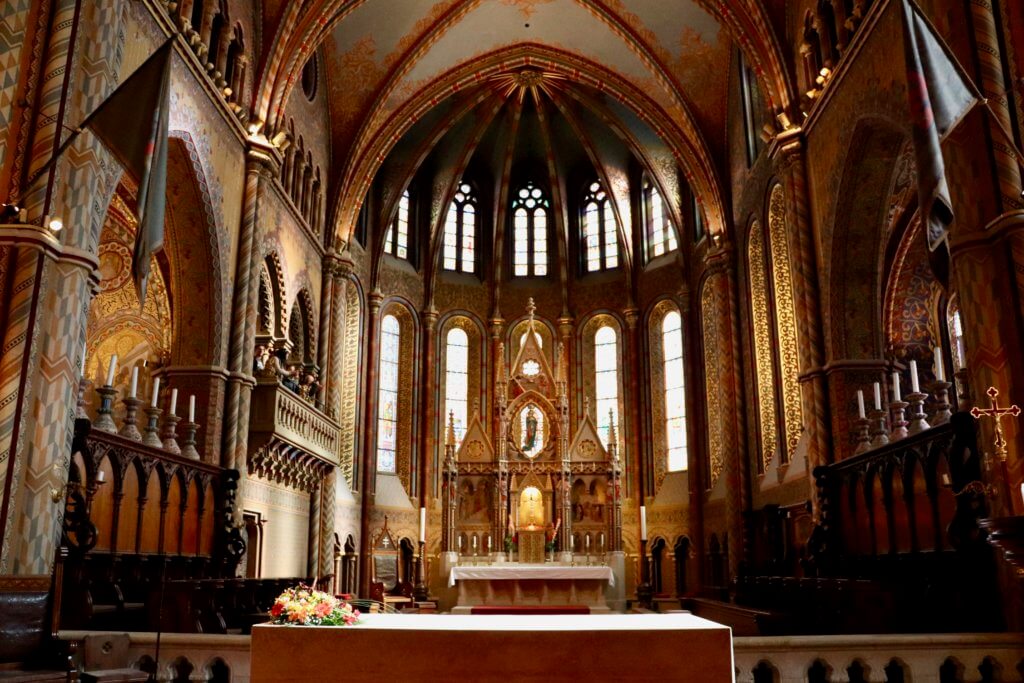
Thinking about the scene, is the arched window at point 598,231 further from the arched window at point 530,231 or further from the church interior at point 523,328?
the arched window at point 530,231

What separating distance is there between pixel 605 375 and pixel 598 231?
4.43 m

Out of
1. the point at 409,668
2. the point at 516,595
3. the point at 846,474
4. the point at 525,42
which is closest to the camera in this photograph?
the point at 409,668

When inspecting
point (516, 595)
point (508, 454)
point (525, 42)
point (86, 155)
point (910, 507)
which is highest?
point (525, 42)

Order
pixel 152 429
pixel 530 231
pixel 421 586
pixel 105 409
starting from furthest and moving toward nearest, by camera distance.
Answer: pixel 530 231, pixel 421 586, pixel 152 429, pixel 105 409

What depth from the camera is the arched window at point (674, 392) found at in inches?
953

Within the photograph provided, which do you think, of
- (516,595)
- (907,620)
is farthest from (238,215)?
(907,620)

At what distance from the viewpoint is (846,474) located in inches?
512

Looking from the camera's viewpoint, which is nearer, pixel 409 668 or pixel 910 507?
pixel 409 668

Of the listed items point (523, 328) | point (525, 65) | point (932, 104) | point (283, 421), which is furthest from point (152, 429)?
point (523, 328)

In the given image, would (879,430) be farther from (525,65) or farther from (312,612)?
(525,65)

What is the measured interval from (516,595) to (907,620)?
31.6 ft

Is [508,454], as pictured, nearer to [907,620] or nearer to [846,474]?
[846,474]

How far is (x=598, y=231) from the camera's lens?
27375 millimetres

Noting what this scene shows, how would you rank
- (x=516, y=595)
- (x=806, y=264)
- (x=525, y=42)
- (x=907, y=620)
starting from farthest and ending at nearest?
(x=525, y=42), (x=516, y=595), (x=806, y=264), (x=907, y=620)
